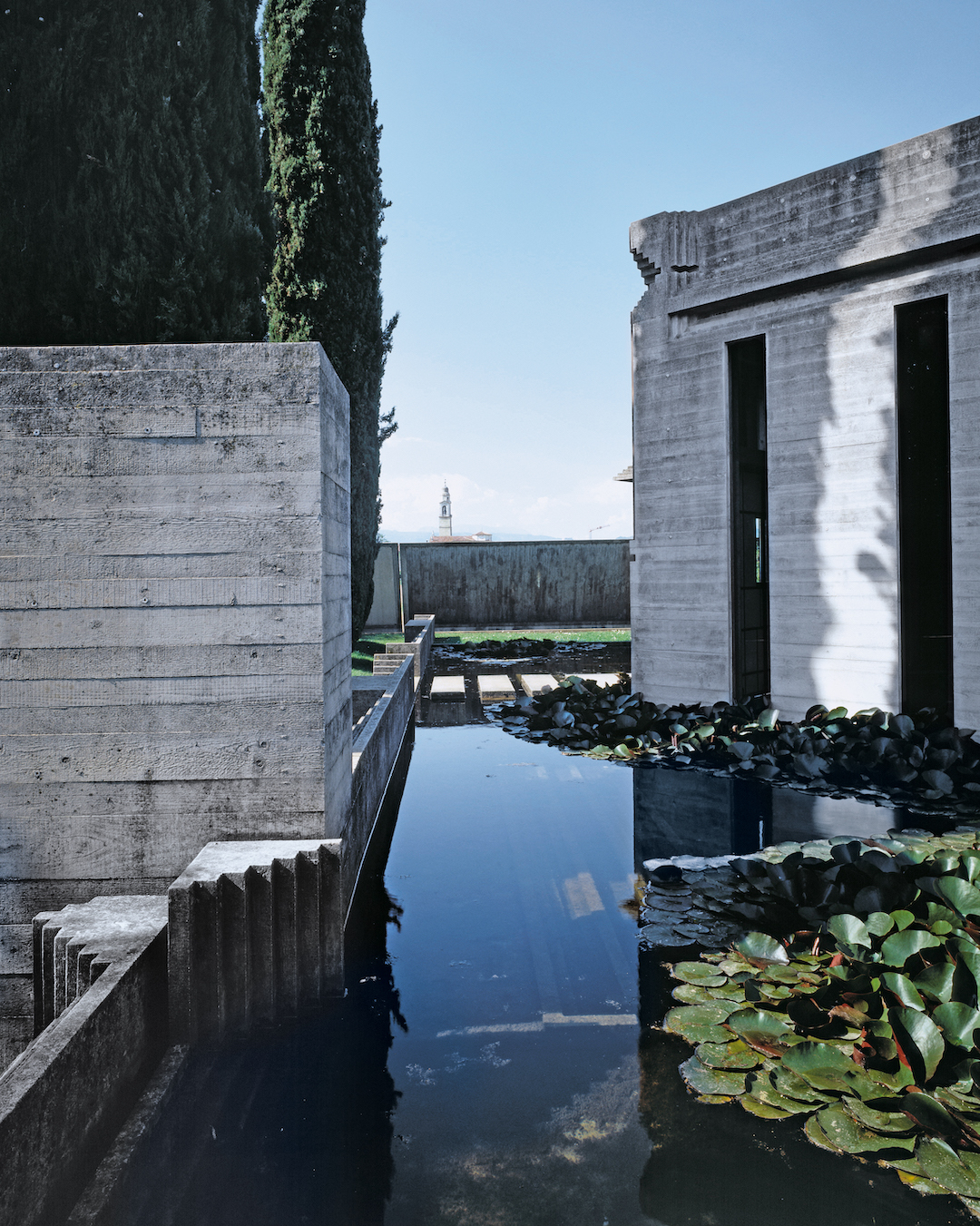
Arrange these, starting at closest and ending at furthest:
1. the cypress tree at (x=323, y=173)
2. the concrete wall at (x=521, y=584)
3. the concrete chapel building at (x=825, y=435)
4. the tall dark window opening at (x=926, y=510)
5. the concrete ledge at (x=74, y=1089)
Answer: the concrete ledge at (x=74, y=1089) → the concrete chapel building at (x=825, y=435) → the tall dark window opening at (x=926, y=510) → the cypress tree at (x=323, y=173) → the concrete wall at (x=521, y=584)

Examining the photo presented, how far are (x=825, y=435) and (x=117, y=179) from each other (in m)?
5.90

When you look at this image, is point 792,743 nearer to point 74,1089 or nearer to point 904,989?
point 904,989


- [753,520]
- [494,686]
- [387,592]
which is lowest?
[494,686]

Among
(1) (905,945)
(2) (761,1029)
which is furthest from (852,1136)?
(1) (905,945)

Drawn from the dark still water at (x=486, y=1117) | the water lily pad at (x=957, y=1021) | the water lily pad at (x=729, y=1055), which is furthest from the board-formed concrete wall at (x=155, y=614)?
the water lily pad at (x=957, y=1021)

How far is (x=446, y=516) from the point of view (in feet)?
214

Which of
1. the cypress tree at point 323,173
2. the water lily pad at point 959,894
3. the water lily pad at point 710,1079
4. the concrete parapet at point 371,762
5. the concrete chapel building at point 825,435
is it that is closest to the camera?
the water lily pad at point 710,1079

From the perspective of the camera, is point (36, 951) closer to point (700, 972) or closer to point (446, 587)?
point (700, 972)

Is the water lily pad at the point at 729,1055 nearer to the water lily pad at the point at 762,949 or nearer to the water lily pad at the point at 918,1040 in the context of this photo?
the water lily pad at the point at 918,1040

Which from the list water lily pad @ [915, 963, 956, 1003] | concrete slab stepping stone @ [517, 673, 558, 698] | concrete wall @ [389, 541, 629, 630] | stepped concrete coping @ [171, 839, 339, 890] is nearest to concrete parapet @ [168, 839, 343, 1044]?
stepped concrete coping @ [171, 839, 339, 890]

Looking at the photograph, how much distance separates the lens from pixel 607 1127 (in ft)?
7.41

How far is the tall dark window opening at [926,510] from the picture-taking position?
25.3 feet

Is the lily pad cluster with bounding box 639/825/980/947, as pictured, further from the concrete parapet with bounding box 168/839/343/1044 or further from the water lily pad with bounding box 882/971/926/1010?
the concrete parapet with bounding box 168/839/343/1044

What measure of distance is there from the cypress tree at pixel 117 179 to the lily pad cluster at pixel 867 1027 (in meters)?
4.88
